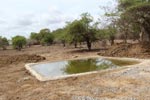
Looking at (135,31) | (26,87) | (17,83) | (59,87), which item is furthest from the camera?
(135,31)

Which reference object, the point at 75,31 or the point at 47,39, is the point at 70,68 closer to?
the point at 75,31

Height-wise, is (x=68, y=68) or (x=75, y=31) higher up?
(x=75, y=31)

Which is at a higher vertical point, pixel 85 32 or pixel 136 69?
pixel 85 32

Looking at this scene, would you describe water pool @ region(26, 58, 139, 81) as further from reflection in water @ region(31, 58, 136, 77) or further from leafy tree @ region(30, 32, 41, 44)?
leafy tree @ region(30, 32, 41, 44)

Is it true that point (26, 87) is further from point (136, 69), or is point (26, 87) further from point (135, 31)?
point (135, 31)

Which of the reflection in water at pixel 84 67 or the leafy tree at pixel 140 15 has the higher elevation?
the leafy tree at pixel 140 15

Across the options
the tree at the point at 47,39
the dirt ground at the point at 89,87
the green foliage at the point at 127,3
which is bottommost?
the dirt ground at the point at 89,87

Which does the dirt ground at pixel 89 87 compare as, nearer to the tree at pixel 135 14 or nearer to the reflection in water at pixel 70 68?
the reflection in water at pixel 70 68

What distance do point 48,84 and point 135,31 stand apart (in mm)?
16994

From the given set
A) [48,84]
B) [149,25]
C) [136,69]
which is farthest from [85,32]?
[48,84]

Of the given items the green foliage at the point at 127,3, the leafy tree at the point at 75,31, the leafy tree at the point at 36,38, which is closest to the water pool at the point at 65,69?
the green foliage at the point at 127,3

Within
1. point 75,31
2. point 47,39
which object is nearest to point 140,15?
point 75,31

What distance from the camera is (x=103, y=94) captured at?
7777mm

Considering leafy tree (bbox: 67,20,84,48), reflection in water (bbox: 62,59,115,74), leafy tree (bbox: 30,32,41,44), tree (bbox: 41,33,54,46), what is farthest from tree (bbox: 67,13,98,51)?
leafy tree (bbox: 30,32,41,44)
